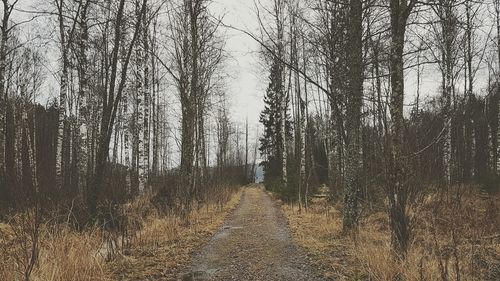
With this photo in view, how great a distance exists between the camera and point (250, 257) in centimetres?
704

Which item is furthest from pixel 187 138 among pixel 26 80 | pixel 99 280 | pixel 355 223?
pixel 26 80

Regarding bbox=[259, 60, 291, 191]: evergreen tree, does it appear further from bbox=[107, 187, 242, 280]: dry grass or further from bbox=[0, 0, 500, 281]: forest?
bbox=[107, 187, 242, 280]: dry grass

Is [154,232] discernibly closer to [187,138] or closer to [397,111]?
[187,138]

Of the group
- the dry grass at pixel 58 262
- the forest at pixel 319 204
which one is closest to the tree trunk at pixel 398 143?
the forest at pixel 319 204

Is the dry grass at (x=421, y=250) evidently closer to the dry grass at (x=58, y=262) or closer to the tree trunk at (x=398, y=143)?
the tree trunk at (x=398, y=143)

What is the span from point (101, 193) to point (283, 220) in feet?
18.2

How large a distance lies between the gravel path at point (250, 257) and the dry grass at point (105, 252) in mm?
355

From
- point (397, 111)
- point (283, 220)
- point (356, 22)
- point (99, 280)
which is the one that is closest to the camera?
point (99, 280)

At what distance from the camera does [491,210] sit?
8852 millimetres

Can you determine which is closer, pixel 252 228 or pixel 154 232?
pixel 154 232

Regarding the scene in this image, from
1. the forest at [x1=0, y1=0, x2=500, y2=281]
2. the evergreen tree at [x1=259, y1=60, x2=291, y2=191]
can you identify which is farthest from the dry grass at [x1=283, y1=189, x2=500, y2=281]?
the evergreen tree at [x1=259, y1=60, x2=291, y2=191]

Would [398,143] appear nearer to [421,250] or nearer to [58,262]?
[421,250]

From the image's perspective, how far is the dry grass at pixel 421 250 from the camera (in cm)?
454

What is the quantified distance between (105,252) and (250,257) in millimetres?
2327
